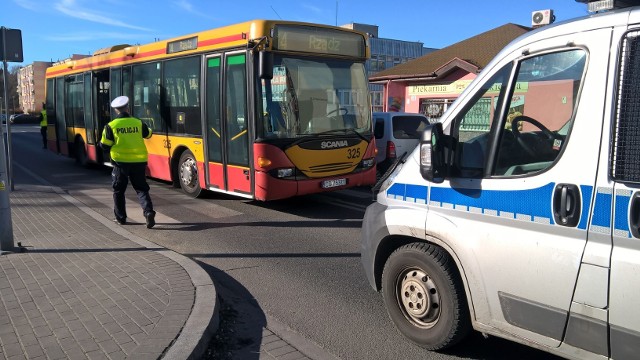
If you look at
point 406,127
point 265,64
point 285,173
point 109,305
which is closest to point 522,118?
point 109,305

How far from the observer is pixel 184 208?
30.1 feet

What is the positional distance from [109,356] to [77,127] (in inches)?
516

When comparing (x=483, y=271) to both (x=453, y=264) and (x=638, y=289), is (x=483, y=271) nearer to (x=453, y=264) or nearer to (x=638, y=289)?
(x=453, y=264)

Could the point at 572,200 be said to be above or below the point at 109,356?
above

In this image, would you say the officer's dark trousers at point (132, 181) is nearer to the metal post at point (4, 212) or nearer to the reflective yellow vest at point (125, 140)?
the reflective yellow vest at point (125, 140)

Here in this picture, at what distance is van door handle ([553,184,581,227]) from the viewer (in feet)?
8.75

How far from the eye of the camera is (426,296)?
358 centimetres

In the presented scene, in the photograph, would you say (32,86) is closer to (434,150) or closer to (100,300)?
(100,300)

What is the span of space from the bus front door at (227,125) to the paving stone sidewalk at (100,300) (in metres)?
2.19

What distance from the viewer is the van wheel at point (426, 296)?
11.1 ft

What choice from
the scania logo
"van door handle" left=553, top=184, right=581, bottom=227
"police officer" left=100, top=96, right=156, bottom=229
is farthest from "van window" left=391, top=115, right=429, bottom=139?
"van door handle" left=553, top=184, right=581, bottom=227

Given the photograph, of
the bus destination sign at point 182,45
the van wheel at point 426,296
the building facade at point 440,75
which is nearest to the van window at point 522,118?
the van wheel at point 426,296

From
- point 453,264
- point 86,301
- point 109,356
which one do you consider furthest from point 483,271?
point 86,301

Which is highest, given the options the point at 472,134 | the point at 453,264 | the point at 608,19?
the point at 608,19
